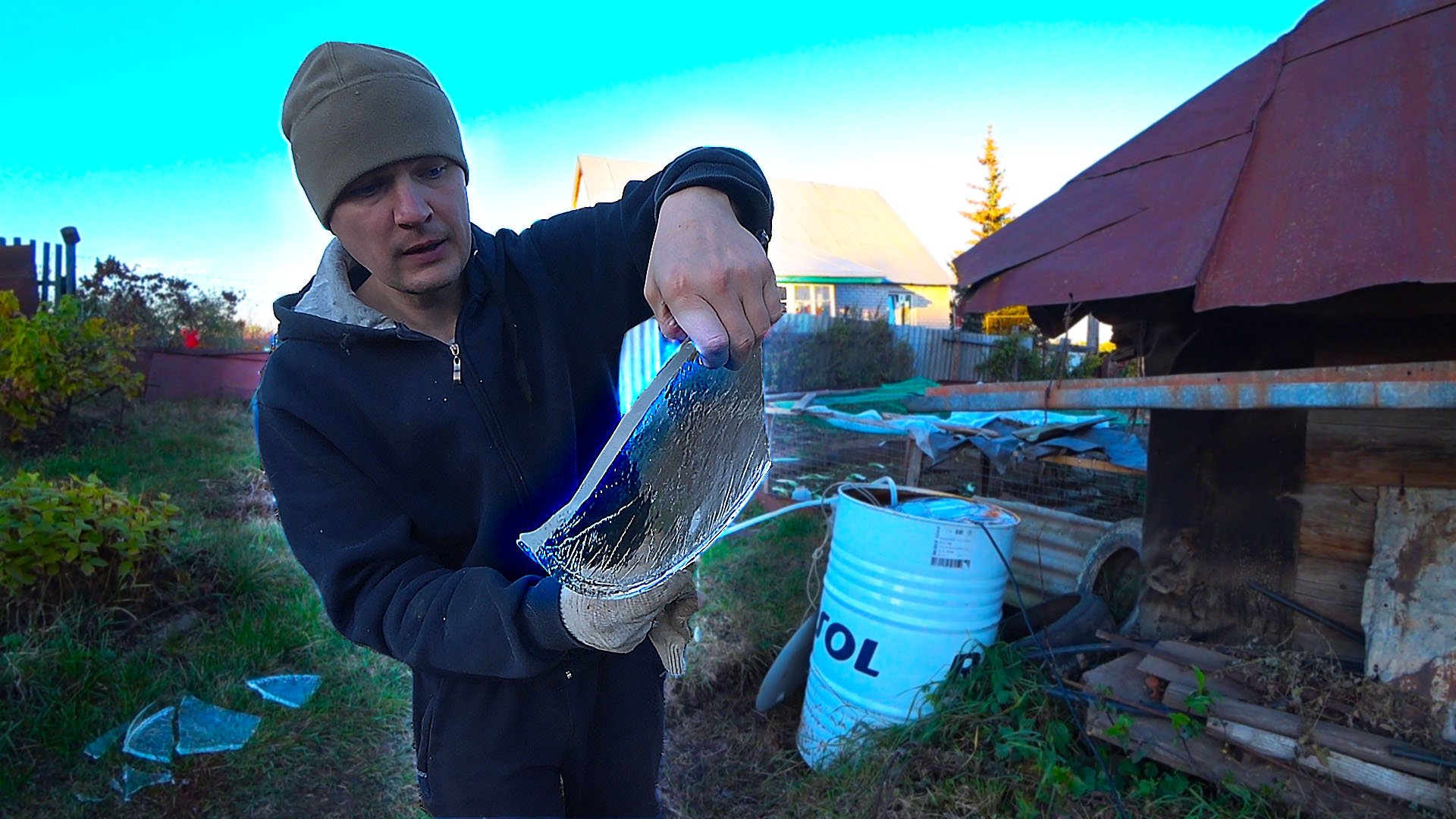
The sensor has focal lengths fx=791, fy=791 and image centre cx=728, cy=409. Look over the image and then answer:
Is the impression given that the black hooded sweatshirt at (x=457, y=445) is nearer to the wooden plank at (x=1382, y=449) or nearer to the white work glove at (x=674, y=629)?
the white work glove at (x=674, y=629)

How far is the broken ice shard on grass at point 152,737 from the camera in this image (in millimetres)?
2975

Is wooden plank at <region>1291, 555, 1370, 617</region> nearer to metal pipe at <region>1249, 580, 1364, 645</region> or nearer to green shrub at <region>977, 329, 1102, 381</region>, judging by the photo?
metal pipe at <region>1249, 580, 1364, 645</region>

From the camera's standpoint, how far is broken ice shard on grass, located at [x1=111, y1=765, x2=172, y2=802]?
9.27 feet

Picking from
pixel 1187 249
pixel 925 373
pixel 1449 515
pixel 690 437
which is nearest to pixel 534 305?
pixel 690 437

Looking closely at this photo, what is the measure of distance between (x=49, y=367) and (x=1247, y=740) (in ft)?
Result: 26.1

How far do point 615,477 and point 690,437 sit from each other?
0.16 metres

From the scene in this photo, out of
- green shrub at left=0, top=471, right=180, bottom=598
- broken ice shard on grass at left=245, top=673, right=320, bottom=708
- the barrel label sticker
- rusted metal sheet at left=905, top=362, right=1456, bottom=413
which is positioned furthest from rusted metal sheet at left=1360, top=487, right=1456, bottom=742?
green shrub at left=0, top=471, right=180, bottom=598

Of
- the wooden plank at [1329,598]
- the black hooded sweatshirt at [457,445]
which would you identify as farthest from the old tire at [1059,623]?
the black hooded sweatshirt at [457,445]

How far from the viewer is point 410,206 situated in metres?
1.32

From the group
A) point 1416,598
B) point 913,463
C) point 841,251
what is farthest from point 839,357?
point 1416,598

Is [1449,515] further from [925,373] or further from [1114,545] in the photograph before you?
[925,373]

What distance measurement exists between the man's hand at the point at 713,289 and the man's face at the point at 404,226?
455 millimetres

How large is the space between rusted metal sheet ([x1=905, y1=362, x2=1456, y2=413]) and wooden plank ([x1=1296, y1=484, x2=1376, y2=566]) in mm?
770

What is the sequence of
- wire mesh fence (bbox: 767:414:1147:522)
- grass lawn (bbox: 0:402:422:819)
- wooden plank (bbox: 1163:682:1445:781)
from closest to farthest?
wooden plank (bbox: 1163:682:1445:781) < grass lawn (bbox: 0:402:422:819) < wire mesh fence (bbox: 767:414:1147:522)
